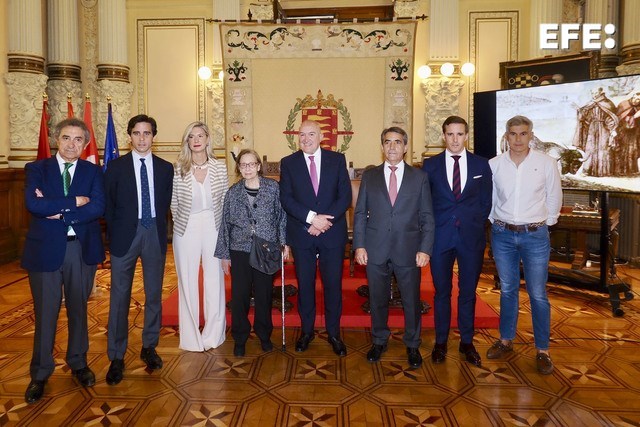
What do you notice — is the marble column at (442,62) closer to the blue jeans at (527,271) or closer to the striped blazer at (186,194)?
the blue jeans at (527,271)

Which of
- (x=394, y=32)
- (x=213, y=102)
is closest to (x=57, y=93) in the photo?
(x=213, y=102)

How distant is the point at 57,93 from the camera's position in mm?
8164

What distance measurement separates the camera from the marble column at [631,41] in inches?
247

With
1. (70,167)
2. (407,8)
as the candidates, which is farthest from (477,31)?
(70,167)

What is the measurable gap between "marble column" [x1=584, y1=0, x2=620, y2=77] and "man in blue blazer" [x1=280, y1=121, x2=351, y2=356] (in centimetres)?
561

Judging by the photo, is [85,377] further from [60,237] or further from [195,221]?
[195,221]

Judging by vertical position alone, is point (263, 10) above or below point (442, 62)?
above

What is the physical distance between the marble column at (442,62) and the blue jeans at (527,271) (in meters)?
5.56

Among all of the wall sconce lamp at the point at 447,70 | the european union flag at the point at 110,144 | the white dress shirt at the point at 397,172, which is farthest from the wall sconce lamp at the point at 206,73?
the white dress shirt at the point at 397,172

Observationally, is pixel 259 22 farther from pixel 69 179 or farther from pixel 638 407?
pixel 638 407

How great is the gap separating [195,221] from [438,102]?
6434 mm

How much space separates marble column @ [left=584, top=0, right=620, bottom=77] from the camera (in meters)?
6.96

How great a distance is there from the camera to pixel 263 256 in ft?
11.1

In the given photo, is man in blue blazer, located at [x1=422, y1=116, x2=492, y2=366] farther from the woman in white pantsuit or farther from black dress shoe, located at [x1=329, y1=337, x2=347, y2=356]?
the woman in white pantsuit
